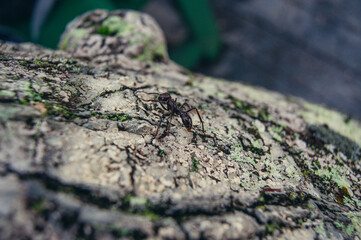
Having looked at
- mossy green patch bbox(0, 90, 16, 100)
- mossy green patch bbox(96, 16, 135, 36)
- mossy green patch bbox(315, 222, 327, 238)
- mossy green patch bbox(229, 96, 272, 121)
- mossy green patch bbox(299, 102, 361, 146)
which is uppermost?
mossy green patch bbox(96, 16, 135, 36)

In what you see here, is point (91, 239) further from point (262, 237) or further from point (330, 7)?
point (330, 7)

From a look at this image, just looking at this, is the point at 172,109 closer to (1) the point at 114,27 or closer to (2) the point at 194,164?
(2) the point at 194,164

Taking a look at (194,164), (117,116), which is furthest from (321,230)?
(117,116)

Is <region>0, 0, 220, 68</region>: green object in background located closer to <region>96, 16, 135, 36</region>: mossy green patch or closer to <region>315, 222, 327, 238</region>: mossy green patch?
<region>96, 16, 135, 36</region>: mossy green patch

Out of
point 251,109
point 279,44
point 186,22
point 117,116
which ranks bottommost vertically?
point 117,116

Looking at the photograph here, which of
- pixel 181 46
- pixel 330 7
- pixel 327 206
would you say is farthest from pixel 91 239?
pixel 330 7

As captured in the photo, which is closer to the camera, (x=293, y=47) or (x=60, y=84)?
(x=60, y=84)

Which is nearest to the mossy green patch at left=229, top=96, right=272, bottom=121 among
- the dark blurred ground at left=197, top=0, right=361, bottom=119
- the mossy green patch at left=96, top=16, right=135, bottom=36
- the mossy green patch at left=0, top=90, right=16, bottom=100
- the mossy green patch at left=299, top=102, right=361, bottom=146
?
the mossy green patch at left=299, top=102, right=361, bottom=146
